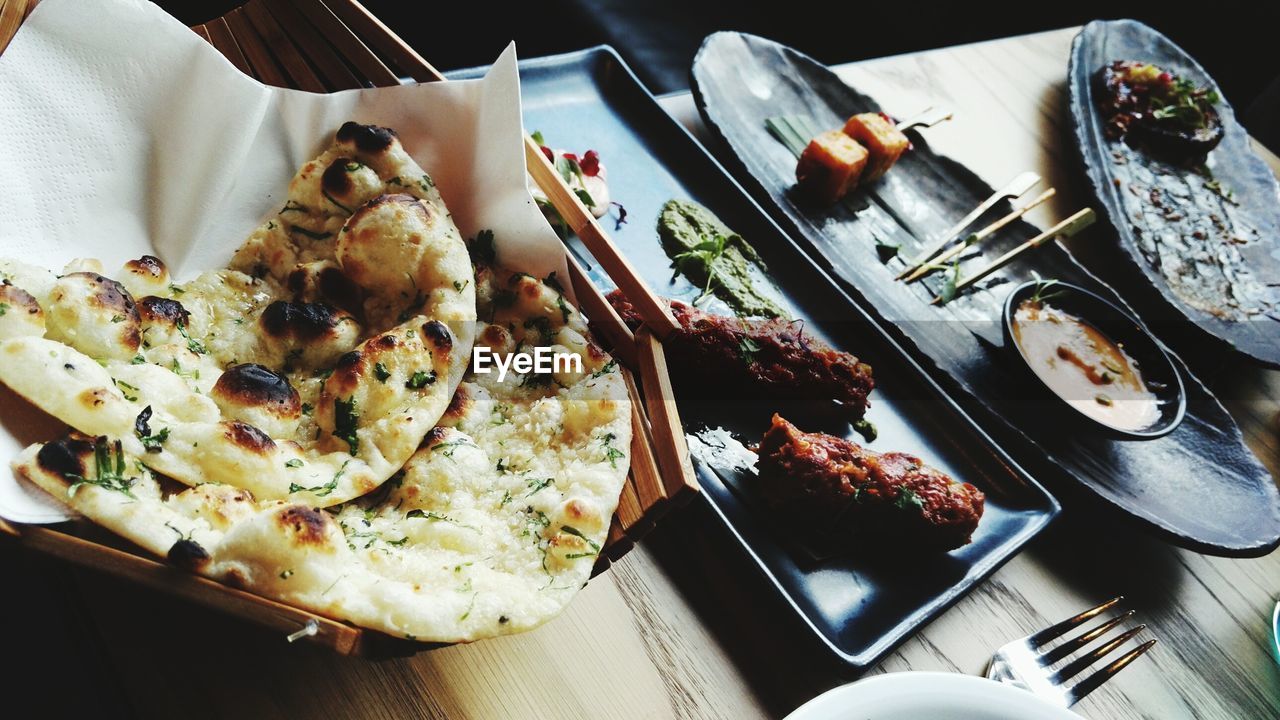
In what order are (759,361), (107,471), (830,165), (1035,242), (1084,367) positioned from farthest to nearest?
(1035,242) → (830,165) → (1084,367) → (759,361) → (107,471)

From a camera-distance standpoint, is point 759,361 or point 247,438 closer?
point 247,438

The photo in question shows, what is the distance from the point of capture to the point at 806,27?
4.10 m

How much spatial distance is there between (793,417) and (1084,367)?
3.02 ft

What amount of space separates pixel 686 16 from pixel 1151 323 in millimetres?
2192

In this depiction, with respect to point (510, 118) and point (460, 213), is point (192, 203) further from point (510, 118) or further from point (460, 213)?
point (510, 118)

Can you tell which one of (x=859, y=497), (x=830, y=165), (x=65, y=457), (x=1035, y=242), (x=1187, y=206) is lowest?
(x=1187, y=206)

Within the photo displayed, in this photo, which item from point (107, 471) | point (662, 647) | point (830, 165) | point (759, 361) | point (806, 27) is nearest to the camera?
point (107, 471)

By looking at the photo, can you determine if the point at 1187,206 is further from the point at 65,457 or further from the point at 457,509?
the point at 65,457

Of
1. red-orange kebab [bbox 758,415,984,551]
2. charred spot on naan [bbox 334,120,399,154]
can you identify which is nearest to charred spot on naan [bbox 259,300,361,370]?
charred spot on naan [bbox 334,120,399,154]

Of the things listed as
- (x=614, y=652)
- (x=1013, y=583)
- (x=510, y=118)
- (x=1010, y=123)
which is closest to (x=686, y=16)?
(x=1010, y=123)

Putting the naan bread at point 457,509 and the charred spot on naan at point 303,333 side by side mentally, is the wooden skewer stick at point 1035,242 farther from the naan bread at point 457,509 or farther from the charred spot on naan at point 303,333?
the charred spot on naan at point 303,333

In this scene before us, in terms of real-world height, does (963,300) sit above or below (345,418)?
below

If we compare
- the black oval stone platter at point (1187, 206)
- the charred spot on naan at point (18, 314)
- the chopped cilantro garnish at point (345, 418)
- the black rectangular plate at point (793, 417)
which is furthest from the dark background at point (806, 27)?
the chopped cilantro garnish at point (345, 418)

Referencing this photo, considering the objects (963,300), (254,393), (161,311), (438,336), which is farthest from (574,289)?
(963,300)
